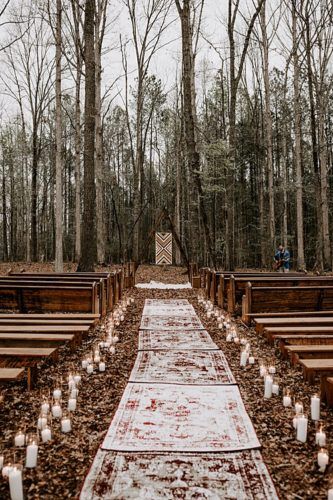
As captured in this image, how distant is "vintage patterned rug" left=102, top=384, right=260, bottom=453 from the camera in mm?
3150

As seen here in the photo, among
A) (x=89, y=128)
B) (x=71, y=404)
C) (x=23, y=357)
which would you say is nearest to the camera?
(x=71, y=404)

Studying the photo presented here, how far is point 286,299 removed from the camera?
791 cm

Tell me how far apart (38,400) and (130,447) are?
4.78ft

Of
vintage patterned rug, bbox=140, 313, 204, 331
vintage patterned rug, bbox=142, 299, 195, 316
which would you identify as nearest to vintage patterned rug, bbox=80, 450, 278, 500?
vintage patterned rug, bbox=140, 313, 204, 331

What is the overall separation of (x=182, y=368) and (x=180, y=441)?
78.1 inches

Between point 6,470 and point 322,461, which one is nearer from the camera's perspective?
point 6,470

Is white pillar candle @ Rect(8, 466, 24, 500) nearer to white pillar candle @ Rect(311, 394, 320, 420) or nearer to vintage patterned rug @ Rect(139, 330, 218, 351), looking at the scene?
white pillar candle @ Rect(311, 394, 320, 420)

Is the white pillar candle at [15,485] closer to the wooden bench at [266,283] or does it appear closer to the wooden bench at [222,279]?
the wooden bench at [266,283]

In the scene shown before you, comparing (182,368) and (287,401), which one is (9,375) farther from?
(287,401)

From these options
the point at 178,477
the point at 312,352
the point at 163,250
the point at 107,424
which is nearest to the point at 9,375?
the point at 107,424

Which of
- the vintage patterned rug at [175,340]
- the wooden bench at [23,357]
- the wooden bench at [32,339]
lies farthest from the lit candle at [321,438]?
the vintage patterned rug at [175,340]

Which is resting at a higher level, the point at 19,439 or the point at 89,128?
the point at 89,128

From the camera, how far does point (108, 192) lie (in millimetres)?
38188

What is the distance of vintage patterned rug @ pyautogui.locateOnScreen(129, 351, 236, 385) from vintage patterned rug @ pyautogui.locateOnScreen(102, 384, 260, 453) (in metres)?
0.22
